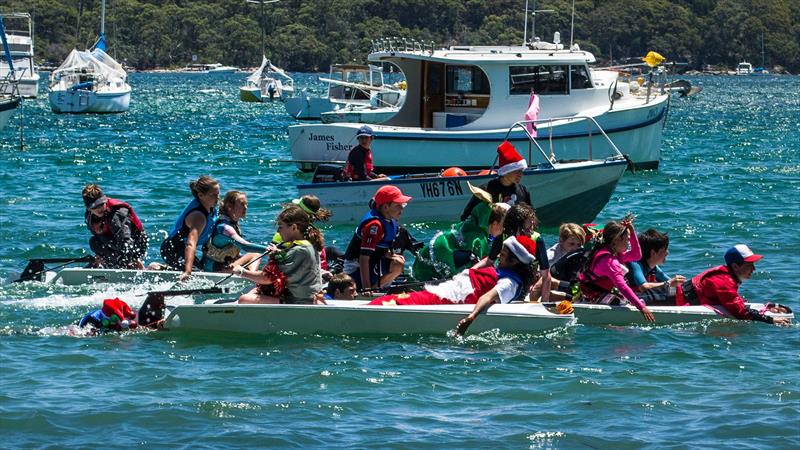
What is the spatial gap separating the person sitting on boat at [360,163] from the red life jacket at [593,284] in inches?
299

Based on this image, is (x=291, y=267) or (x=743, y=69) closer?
→ (x=291, y=267)

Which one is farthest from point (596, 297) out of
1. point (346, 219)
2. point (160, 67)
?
point (160, 67)

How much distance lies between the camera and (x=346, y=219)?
20.6m

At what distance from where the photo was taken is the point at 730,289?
1271cm

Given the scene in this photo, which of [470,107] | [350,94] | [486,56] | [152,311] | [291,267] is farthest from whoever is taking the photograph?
[350,94]

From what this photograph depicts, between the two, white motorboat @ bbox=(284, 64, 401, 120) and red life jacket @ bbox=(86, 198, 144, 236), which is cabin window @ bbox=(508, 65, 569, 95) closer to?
red life jacket @ bbox=(86, 198, 144, 236)

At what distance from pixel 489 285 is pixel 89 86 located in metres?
54.8

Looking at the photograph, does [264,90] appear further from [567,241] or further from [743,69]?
[743,69]

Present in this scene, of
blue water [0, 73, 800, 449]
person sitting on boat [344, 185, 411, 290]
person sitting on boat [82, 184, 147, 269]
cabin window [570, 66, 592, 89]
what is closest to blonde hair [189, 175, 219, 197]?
person sitting on boat [82, 184, 147, 269]

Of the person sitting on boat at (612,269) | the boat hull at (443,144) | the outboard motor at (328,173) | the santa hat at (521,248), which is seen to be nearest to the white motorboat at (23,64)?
the boat hull at (443,144)

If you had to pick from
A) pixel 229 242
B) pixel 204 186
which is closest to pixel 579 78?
pixel 229 242

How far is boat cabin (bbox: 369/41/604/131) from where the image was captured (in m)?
25.6

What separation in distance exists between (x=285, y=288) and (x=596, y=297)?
A: 2.94 metres

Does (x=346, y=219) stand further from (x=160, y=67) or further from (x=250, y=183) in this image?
(x=160, y=67)
